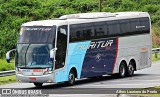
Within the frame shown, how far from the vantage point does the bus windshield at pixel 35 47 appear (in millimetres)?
27781

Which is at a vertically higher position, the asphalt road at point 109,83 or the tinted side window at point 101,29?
the tinted side window at point 101,29

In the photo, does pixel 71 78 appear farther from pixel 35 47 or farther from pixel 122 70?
pixel 122 70

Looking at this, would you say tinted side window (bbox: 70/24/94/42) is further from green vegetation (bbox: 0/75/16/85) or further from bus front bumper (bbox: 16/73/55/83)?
green vegetation (bbox: 0/75/16/85)

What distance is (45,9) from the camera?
6788cm

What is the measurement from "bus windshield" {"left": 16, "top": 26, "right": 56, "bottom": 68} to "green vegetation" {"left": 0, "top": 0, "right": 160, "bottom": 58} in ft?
93.1

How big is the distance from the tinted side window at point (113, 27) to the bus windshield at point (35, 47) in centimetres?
499

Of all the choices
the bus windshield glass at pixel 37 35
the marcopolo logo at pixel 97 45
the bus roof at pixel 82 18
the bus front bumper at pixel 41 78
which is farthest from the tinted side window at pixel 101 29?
the bus front bumper at pixel 41 78

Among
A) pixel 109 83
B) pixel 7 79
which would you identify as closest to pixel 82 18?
pixel 109 83

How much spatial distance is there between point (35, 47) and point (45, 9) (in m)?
40.2

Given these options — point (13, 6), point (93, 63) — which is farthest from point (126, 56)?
point (13, 6)

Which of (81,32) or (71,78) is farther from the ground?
(81,32)

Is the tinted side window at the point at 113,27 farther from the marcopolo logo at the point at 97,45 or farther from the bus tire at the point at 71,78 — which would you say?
the bus tire at the point at 71,78

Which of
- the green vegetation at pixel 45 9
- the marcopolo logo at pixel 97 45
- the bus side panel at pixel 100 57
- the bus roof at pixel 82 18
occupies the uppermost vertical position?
the green vegetation at pixel 45 9

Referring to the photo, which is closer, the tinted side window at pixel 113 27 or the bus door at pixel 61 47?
the bus door at pixel 61 47
